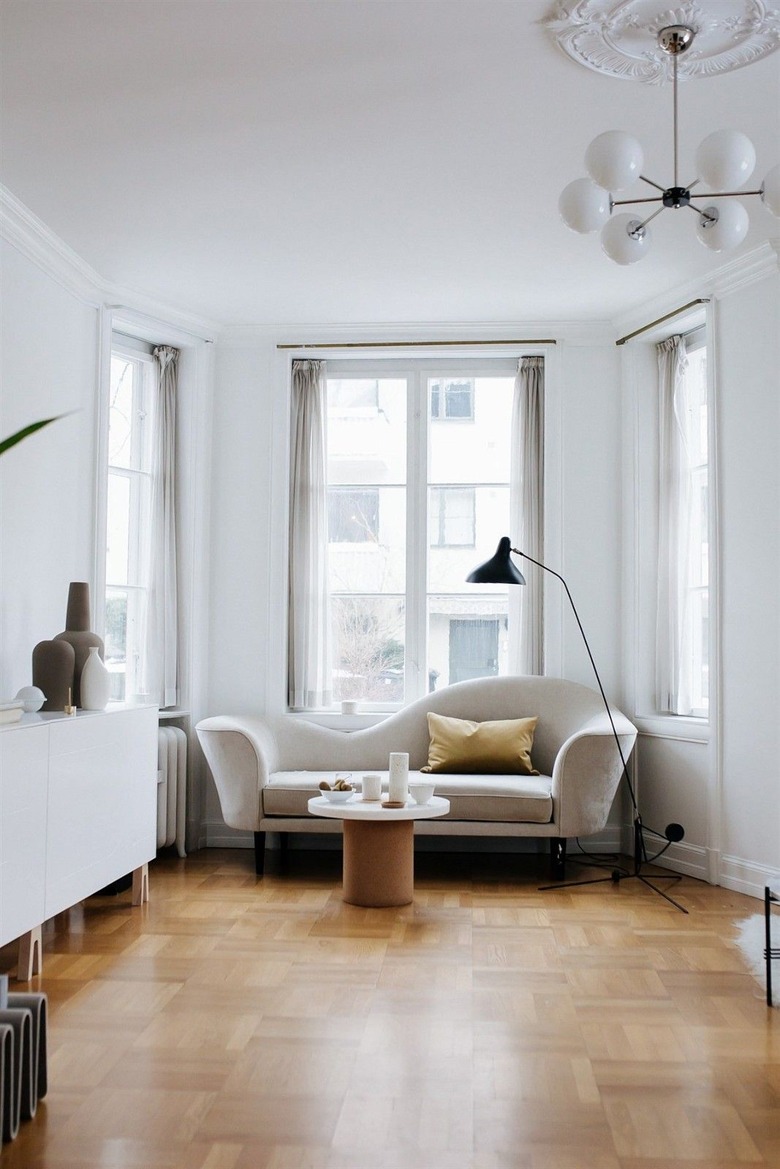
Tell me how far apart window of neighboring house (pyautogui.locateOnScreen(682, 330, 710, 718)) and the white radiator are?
2.64m

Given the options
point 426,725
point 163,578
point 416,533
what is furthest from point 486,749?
point 163,578

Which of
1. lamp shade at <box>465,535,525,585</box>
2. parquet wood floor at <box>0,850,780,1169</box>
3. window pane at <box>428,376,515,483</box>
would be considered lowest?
parquet wood floor at <box>0,850,780,1169</box>

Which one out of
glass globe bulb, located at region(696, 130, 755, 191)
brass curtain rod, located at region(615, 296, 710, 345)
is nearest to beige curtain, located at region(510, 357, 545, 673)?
brass curtain rod, located at region(615, 296, 710, 345)

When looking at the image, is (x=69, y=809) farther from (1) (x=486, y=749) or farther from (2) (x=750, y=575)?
(2) (x=750, y=575)

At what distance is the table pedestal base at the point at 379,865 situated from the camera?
4.33 metres

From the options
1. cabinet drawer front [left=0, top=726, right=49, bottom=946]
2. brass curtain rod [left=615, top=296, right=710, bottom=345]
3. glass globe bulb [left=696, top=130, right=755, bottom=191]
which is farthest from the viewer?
brass curtain rod [left=615, top=296, right=710, bottom=345]

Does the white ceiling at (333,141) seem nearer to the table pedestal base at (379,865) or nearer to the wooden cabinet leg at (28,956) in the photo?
the table pedestal base at (379,865)

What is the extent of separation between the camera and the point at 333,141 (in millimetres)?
3549

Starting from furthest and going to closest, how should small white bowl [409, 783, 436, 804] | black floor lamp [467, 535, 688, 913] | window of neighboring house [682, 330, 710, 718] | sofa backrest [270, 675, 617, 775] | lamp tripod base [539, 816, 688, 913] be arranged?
sofa backrest [270, 675, 617, 775]
window of neighboring house [682, 330, 710, 718]
black floor lamp [467, 535, 688, 913]
lamp tripod base [539, 816, 688, 913]
small white bowl [409, 783, 436, 804]

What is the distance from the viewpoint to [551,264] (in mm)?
4734

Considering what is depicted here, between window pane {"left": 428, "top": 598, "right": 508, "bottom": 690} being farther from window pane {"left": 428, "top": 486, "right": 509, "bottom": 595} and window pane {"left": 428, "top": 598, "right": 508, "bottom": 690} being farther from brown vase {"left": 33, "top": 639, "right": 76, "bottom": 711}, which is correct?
brown vase {"left": 33, "top": 639, "right": 76, "bottom": 711}

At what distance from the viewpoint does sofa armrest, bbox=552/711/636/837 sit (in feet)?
15.4

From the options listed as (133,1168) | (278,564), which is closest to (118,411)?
(278,564)

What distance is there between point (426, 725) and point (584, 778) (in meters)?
1.03
